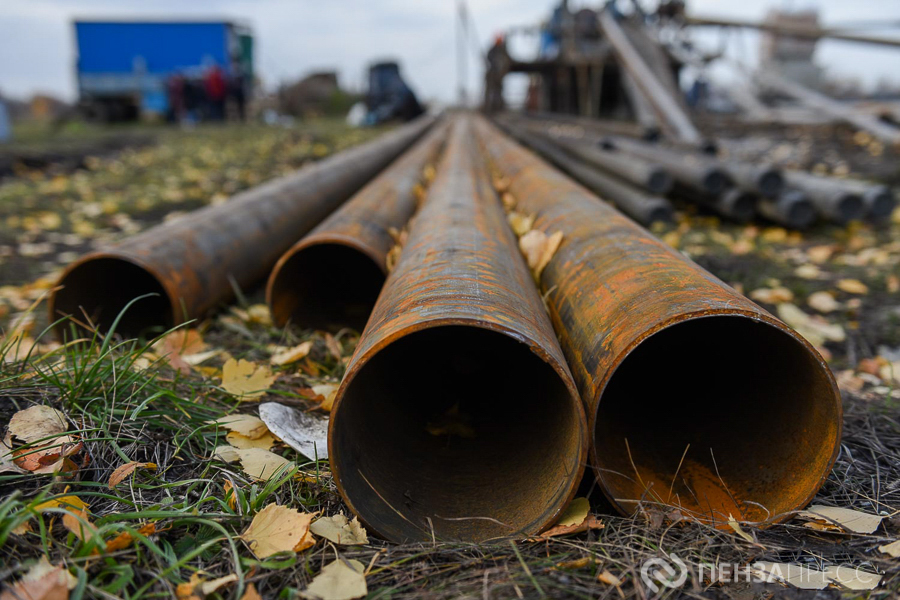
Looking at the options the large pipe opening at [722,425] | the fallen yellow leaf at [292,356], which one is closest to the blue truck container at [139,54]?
→ the fallen yellow leaf at [292,356]

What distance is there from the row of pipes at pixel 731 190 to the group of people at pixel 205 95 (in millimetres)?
14208

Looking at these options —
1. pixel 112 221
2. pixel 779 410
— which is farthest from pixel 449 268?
pixel 112 221

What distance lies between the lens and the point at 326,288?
2.64 metres

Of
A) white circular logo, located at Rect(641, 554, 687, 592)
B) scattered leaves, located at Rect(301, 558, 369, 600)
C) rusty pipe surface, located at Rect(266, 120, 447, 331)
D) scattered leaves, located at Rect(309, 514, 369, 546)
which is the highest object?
rusty pipe surface, located at Rect(266, 120, 447, 331)

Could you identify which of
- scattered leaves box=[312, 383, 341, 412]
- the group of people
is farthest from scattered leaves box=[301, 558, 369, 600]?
the group of people

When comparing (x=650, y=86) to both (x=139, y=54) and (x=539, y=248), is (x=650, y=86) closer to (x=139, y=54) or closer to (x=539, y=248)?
(x=539, y=248)

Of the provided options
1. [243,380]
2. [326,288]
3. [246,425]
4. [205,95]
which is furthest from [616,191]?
[205,95]

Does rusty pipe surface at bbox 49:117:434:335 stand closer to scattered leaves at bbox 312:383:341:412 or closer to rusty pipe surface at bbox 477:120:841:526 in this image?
scattered leaves at bbox 312:383:341:412

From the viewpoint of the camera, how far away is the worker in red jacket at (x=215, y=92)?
15.9 m

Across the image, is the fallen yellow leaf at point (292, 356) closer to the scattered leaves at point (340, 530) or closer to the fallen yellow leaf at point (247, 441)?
the fallen yellow leaf at point (247, 441)

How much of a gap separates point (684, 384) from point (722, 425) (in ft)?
0.71

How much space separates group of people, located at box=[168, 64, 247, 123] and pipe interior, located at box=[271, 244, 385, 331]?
1550 cm

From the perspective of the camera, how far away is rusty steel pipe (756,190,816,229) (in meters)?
3.90

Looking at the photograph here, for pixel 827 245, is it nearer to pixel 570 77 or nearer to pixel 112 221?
pixel 112 221
